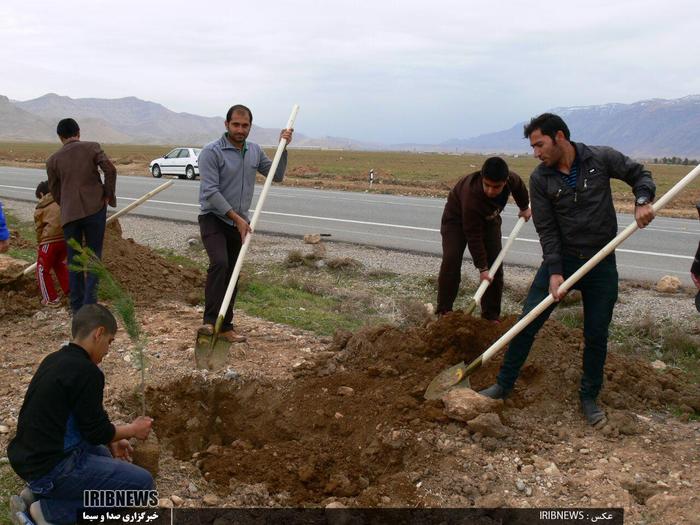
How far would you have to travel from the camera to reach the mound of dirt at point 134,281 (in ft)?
22.8

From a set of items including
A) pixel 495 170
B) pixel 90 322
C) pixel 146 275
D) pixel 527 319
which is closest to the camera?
pixel 90 322

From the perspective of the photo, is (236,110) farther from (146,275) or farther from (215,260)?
(146,275)

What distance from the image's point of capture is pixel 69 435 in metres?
3.27

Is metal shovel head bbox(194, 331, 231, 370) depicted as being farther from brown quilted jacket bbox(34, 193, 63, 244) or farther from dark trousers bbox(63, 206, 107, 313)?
brown quilted jacket bbox(34, 193, 63, 244)

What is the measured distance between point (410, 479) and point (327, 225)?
32.9 feet

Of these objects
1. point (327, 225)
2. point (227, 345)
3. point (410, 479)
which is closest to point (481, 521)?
point (410, 479)

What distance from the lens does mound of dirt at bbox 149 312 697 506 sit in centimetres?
403

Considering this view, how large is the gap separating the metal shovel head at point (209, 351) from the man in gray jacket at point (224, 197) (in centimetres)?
6

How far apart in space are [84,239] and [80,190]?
485 millimetres

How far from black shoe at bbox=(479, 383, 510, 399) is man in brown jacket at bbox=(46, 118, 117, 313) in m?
3.44

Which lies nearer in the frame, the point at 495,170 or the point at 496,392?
the point at 496,392

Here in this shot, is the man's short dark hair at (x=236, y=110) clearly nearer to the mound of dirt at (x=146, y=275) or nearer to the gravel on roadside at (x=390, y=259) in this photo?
the mound of dirt at (x=146, y=275)

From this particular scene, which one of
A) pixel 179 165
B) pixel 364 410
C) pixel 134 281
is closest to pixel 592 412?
pixel 364 410

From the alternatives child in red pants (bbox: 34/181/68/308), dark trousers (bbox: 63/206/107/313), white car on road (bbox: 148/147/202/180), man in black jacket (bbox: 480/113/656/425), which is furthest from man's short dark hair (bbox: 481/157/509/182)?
white car on road (bbox: 148/147/202/180)
